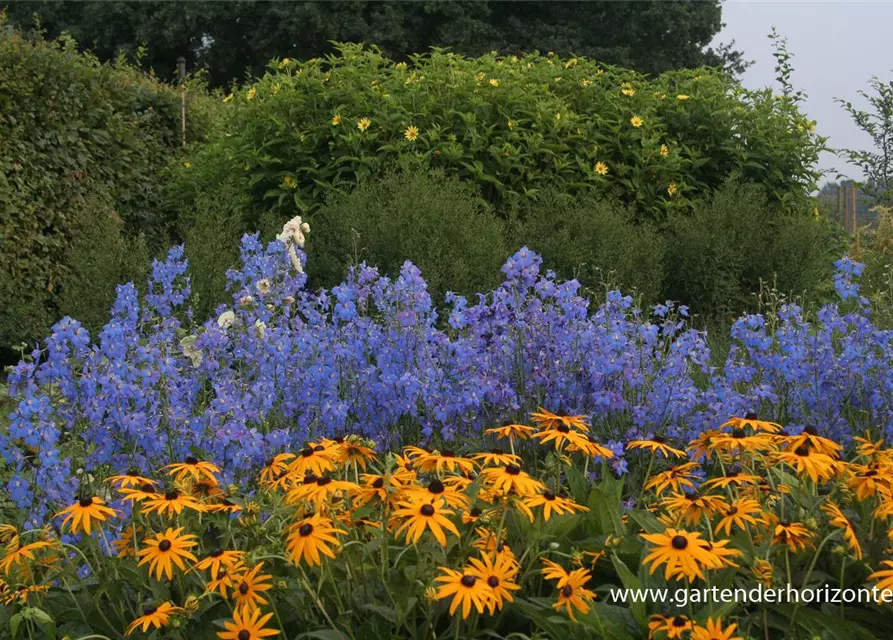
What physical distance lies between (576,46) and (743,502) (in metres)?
22.0

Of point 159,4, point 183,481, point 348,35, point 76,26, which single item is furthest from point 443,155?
point 76,26

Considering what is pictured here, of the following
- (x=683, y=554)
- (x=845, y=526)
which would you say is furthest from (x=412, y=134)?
(x=683, y=554)

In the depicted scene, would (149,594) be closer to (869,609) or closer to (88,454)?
(88,454)

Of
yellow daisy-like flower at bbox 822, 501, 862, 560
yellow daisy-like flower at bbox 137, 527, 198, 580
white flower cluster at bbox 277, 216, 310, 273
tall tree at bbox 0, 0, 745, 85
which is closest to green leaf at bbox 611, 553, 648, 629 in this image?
yellow daisy-like flower at bbox 822, 501, 862, 560

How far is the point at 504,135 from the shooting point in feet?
25.9

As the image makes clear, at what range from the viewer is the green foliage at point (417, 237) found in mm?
6469

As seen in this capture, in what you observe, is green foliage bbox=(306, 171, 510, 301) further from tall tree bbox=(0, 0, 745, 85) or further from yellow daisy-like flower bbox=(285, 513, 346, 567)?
tall tree bbox=(0, 0, 745, 85)

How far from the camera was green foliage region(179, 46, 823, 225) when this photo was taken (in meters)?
7.77

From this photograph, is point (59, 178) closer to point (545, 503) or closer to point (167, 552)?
point (167, 552)

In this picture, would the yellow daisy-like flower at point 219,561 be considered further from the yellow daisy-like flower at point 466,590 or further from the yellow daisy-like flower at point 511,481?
the yellow daisy-like flower at point 511,481

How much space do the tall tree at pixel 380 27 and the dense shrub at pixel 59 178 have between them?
12946mm

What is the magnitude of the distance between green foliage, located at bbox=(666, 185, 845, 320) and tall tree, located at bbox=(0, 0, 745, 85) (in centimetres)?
1501

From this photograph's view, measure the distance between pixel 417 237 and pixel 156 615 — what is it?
466cm

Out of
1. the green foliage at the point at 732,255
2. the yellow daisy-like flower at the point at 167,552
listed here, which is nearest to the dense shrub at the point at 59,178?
the green foliage at the point at 732,255
